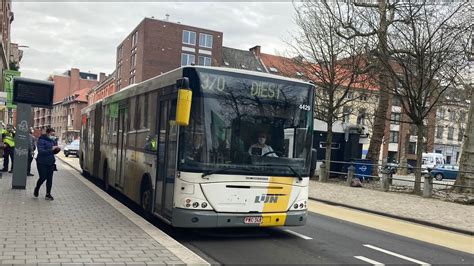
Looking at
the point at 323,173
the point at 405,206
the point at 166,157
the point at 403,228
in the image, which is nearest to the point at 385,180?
the point at 323,173

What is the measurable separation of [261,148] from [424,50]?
12.4 meters

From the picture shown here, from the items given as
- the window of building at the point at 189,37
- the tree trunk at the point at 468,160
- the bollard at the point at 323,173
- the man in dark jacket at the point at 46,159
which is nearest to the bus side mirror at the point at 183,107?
the man in dark jacket at the point at 46,159

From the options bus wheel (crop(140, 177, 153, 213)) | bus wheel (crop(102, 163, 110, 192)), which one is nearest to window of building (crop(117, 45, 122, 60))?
bus wheel (crop(102, 163, 110, 192))

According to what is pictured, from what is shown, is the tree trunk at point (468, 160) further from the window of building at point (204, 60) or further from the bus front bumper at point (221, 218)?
the window of building at point (204, 60)

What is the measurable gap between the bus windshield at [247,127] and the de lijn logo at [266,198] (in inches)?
15.0

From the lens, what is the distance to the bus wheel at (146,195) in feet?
30.7

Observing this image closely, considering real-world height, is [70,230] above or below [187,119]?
below

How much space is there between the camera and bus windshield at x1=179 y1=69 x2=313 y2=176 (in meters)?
7.84

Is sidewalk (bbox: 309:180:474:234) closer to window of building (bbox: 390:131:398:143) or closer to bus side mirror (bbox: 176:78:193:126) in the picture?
bus side mirror (bbox: 176:78:193:126)

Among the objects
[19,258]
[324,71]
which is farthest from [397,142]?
[19,258]

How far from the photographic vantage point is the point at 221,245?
794cm

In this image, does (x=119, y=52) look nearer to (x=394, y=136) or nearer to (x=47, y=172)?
(x=394, y=136)

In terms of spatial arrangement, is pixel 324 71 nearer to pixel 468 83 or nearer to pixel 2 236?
pixel 468 83

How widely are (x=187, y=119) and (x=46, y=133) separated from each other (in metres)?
5.66
